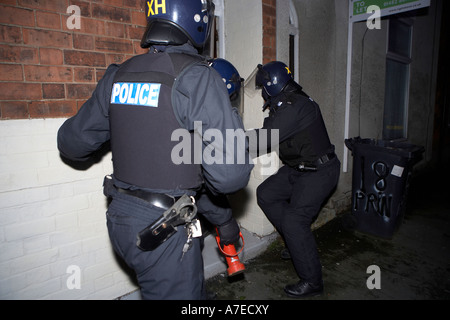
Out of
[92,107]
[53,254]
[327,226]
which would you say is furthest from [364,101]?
[53,254]

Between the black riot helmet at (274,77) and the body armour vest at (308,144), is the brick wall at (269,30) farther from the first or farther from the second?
the body armour vest at (308,144)

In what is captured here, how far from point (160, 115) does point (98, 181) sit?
123 cm

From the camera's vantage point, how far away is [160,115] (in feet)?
4.69

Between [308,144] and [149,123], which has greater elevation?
[149,123]

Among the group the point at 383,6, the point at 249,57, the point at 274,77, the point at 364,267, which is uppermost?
the point at 383,6

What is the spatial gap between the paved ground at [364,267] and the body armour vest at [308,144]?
1230mm

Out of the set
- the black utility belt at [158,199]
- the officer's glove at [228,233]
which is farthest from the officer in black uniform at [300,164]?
the black utility belt at [158,199]

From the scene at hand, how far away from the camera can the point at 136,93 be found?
1476mm

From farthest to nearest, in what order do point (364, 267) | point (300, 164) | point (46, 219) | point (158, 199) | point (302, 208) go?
point (364, 267) → point (300, 164) → point (302, 208) → point (46, 219) → point (158, 199)

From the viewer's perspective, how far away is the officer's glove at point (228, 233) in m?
2.01

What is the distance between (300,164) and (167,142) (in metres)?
1.75

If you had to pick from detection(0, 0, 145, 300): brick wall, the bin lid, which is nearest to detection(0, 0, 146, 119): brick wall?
detection(0, 0, 145, 300): brick wall

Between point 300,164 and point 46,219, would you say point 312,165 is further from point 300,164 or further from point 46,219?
point 46,219

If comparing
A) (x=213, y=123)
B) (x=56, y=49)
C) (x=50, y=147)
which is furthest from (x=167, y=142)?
(x=56, y=49)
